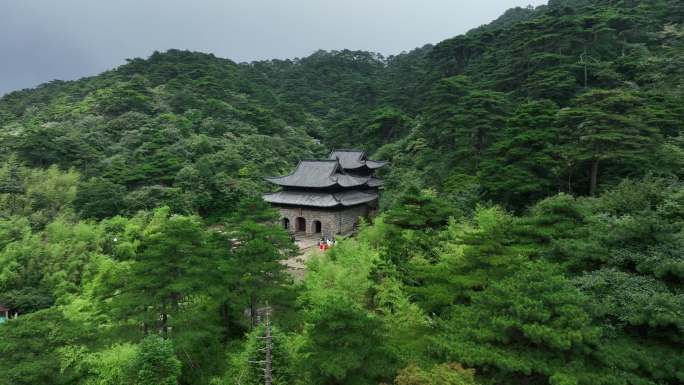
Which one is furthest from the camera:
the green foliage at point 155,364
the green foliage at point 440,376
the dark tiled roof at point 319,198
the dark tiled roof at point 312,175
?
the dark tiled roof at point 312,175

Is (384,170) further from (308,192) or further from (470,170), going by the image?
(470,170)

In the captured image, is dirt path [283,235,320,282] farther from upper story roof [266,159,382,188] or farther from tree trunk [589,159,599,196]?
tree trunk [589,159,599,196]

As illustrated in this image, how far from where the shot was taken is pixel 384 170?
3456cm

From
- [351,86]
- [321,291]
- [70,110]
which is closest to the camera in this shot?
[321,291]

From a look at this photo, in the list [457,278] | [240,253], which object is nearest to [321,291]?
[240,253]

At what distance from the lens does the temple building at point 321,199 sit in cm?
2591

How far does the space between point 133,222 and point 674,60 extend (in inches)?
1311

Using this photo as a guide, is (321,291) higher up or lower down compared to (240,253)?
lower down

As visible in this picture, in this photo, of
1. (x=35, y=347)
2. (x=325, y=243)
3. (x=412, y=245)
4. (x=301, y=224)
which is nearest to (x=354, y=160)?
(x=301, y=224)

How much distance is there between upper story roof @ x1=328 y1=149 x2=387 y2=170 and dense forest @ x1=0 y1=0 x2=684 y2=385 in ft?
6.94

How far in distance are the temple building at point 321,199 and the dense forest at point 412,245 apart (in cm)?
Result: 278

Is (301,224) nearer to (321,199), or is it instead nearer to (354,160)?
(321,199)

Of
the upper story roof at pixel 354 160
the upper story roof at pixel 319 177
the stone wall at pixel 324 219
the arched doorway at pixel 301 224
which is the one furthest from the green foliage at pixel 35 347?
the upper story roof at pixel 354 160

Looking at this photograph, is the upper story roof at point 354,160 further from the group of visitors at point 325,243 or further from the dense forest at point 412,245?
the group of visitors at point 325,243
